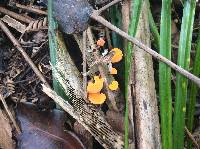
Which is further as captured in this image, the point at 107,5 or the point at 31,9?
the point at 31,9

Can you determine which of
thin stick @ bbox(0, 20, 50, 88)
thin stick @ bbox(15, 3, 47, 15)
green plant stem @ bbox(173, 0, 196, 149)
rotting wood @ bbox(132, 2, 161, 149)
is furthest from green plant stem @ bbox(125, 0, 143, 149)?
thin stick @ bbox(15, 3, 47, 15)

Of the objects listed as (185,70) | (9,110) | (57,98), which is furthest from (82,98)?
(185,70)

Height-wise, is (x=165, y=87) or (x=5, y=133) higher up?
(x=165, y=87)

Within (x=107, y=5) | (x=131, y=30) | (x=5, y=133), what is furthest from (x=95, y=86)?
(x=5, y=133)

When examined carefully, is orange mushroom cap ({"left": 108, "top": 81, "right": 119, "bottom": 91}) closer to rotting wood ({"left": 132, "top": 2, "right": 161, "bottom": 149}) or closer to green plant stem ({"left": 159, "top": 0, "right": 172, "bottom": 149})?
rotting wood ({"left": 132, "top": 2, "right": 161, "bottom": 149})

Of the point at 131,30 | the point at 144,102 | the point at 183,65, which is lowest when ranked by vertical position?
the point at 144,102

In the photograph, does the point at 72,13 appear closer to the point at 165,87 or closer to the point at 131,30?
the point at 131,30
